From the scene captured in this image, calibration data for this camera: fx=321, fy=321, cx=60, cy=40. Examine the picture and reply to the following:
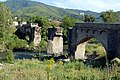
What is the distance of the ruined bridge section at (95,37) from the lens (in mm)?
38469

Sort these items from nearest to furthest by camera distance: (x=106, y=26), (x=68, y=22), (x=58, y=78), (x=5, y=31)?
(x=58, y=78) < (x=106, y=26) < (x=5, y=31) < (x=68, y=22)

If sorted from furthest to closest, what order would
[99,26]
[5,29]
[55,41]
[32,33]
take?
[32,33]
[5,29]
[55,41]
[99,26]

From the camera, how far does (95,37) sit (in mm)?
43812

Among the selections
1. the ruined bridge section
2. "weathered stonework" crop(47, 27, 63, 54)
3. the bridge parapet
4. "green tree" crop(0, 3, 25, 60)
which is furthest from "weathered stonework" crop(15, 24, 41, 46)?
the bridge parapet

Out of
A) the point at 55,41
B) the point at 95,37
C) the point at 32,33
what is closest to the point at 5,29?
the point at 32,33

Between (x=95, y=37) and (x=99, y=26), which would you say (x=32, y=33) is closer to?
(x=95, y=37)

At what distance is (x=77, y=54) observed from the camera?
4844 cm

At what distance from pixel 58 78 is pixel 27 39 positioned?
67841 millimetres

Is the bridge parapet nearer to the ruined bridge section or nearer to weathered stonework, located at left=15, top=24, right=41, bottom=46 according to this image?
the ruined bridge section

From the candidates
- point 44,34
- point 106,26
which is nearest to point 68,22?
point 44,34

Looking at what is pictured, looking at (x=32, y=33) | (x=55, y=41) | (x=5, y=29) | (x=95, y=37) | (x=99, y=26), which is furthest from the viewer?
(x=32, y=33)

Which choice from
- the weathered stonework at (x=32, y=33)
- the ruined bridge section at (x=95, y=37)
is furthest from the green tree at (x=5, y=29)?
the ruined bridge section at (x=95, y=37)

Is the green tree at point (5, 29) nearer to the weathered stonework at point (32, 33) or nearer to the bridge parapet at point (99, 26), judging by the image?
the weathered stonework at point (32, 33)

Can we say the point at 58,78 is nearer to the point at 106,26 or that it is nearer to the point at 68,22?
the point at 106,26
